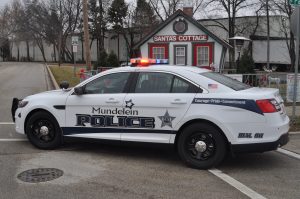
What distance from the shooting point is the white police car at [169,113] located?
6.57 m

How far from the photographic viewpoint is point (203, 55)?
2900 cm

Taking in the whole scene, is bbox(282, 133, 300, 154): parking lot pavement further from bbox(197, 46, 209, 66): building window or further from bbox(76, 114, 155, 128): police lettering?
bbox(197, 46, 209, 66): building window

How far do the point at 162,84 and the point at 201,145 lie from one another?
1.18 m

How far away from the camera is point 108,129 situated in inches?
292

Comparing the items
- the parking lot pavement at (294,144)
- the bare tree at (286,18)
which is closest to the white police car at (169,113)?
the parking lot pavement at (294,144)

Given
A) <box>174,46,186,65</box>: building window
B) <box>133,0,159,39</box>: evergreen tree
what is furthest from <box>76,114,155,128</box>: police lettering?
<box>133,0,159,39</box>: evergreen tree

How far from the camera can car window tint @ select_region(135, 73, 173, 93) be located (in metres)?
7.14

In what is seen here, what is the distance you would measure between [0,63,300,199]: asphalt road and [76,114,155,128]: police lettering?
0.56 metres

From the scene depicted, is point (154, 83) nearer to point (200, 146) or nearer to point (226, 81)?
point (226, 81)

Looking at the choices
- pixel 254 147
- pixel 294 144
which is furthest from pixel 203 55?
pixel 254 147

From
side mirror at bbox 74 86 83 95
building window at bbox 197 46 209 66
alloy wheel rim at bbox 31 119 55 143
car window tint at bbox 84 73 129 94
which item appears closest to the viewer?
car window tint at bbox 84 73 129 94

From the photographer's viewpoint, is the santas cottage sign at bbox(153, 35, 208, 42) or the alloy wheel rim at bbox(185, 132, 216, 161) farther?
the santas cottage sign at bbox(153, 35, 208, 42)

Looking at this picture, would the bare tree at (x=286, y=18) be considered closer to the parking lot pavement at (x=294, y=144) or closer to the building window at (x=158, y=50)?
the building window at (x=158, y=50)

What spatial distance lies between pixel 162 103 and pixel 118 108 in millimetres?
790
